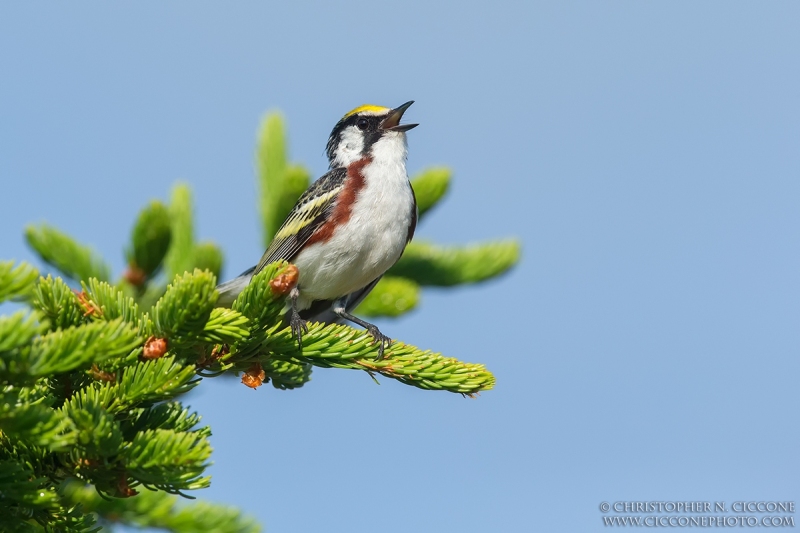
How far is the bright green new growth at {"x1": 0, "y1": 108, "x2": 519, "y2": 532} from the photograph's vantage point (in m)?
2.06

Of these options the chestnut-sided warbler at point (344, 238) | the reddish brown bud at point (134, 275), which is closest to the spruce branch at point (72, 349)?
the reddish brown bud at point (134, 275)

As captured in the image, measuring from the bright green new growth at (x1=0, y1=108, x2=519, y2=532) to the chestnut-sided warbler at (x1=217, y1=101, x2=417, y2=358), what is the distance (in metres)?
1.46

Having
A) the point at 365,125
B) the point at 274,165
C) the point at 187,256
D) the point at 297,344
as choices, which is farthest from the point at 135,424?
the point at 365,125

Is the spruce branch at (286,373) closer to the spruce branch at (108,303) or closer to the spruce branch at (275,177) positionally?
the spruce branch at (108,303)

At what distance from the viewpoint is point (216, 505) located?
300cm

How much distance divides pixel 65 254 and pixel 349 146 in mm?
2990

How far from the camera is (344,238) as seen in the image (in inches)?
213

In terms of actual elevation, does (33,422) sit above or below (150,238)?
below

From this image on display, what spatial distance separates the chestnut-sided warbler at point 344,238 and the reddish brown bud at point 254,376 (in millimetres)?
1604

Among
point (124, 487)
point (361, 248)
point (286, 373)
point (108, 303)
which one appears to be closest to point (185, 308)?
point (108, 303)

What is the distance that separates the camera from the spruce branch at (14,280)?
77.8 inches

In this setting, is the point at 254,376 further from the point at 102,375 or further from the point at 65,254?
the point at 65,254

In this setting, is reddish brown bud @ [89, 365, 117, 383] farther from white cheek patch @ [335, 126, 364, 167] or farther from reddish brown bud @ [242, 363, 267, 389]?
white cheek patch @ [335, 126, 364, 167]

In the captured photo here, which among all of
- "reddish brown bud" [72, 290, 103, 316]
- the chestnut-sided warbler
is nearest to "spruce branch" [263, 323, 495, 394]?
"reddish brown bud" [72, 290, 103, 316]
